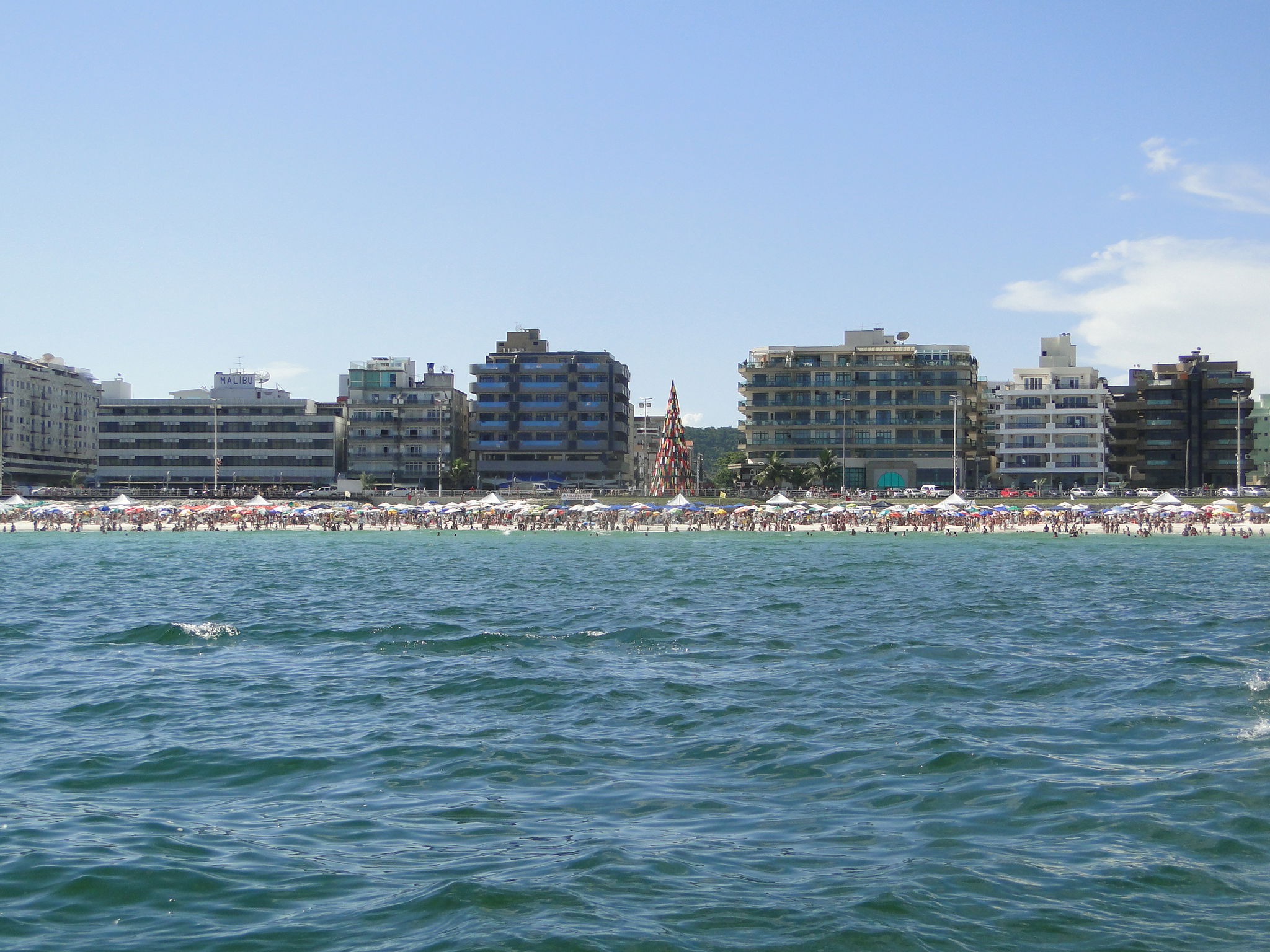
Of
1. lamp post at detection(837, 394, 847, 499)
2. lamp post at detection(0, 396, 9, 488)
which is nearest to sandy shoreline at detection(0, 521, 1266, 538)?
lamp post at detection(837, 394, 847, 499)

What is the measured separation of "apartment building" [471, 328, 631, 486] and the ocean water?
5027 inches

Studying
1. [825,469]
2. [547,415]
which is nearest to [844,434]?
[825,469]

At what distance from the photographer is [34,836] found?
1355 cm

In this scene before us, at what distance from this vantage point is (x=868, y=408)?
149 m

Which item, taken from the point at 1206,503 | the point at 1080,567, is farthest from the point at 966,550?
the point at 1206,503

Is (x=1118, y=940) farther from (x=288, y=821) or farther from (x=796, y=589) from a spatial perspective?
(x=796, y=589)

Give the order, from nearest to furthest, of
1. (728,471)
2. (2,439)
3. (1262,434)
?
(2,439), (728,471), (1262,434)

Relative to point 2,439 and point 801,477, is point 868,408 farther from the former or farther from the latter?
point 2,439

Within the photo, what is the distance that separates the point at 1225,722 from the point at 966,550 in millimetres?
59189

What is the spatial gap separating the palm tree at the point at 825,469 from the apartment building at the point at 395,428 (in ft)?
174

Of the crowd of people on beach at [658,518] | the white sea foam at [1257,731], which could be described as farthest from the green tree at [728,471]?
the white sea foam at [1257,731]

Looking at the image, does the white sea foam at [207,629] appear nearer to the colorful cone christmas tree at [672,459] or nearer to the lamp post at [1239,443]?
the colorful cone christmas tree at [672,459]

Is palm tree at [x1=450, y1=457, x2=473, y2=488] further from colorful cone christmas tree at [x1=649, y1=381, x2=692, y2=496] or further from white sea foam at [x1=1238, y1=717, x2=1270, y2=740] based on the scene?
white sea foam at [x1=1238, y1=717, x2=1270, y2=740]

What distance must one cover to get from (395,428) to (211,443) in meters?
25.8
